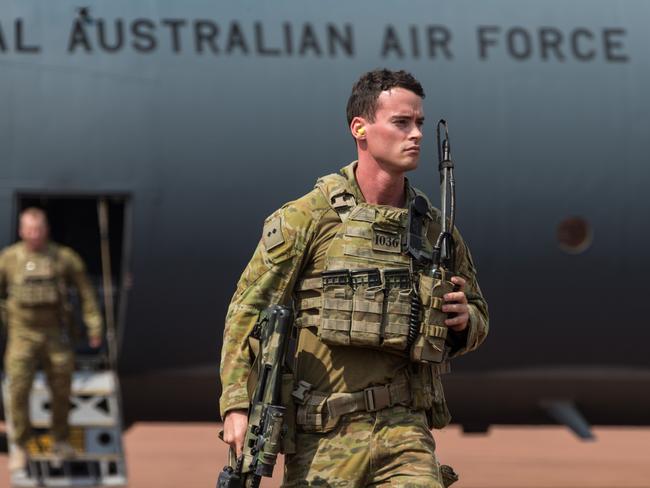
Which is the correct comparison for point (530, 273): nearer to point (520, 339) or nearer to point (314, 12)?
point (520, 339)

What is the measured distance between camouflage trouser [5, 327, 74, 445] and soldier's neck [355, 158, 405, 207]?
5081 mm

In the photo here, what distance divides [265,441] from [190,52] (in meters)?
4.72

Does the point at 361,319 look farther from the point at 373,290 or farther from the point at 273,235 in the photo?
the point at 273,235

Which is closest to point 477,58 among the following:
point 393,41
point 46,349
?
point 393,41

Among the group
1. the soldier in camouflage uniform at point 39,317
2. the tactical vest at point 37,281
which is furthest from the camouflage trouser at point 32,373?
the tactical vest at point 37,281

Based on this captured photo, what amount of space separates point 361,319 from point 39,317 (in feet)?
18.2

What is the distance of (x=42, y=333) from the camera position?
9344mm

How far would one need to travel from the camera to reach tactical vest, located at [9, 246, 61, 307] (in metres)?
9.26

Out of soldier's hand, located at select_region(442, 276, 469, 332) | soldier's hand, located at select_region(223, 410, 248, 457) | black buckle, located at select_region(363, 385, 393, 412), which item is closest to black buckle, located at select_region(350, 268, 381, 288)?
soldier's hand, located at select_region(442, 276, 469, 332)

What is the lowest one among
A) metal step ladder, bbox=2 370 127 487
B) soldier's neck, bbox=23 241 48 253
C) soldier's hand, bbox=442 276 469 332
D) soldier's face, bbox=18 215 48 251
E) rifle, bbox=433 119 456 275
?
metal step ladder, bbox=2 370 127 487

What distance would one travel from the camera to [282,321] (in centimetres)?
425

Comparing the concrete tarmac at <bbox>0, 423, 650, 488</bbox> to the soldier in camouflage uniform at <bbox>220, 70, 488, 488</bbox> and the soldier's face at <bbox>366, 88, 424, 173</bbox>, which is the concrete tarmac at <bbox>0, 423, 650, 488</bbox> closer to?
the soldier in camouflage uniform at <bbox>220, 70, 488, 488</bbox>

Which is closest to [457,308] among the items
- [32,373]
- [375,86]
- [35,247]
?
[375,86]

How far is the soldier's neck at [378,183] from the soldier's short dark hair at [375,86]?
18cm
